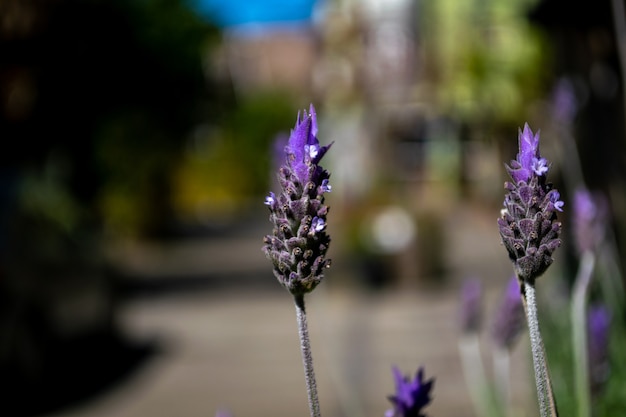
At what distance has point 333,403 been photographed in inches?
324

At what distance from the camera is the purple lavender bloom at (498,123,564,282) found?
1.53 meters

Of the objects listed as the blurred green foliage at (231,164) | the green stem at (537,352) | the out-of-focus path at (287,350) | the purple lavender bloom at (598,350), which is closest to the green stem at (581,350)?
the purple lavender bloom at (598,350)

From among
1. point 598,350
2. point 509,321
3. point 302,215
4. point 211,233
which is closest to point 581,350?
point 598,350

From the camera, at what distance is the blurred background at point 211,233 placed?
775 centimetres

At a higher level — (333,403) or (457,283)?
(457,283)

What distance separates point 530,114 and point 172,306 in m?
7.07

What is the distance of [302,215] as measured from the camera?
Answer: 5.16 feet

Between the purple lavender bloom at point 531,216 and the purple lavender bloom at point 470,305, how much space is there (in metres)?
1.72

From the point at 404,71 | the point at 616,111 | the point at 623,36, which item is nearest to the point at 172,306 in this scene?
the point at 616,111

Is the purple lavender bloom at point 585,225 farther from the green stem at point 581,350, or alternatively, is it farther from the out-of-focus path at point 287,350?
the out-of-focus path at point 287,350

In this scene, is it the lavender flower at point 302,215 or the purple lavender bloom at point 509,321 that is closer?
the lavender flower at point 302,215

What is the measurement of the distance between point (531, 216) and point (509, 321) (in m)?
1.29

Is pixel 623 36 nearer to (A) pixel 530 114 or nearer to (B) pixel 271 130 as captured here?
(A) pixel 530 114


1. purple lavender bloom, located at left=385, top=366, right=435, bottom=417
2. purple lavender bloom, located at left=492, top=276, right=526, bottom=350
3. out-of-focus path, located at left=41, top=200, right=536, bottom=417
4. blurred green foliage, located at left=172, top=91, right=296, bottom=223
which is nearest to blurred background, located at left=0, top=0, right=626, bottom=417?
out-of-focus path, located at left=41, top=200, right=536, bottom=417
